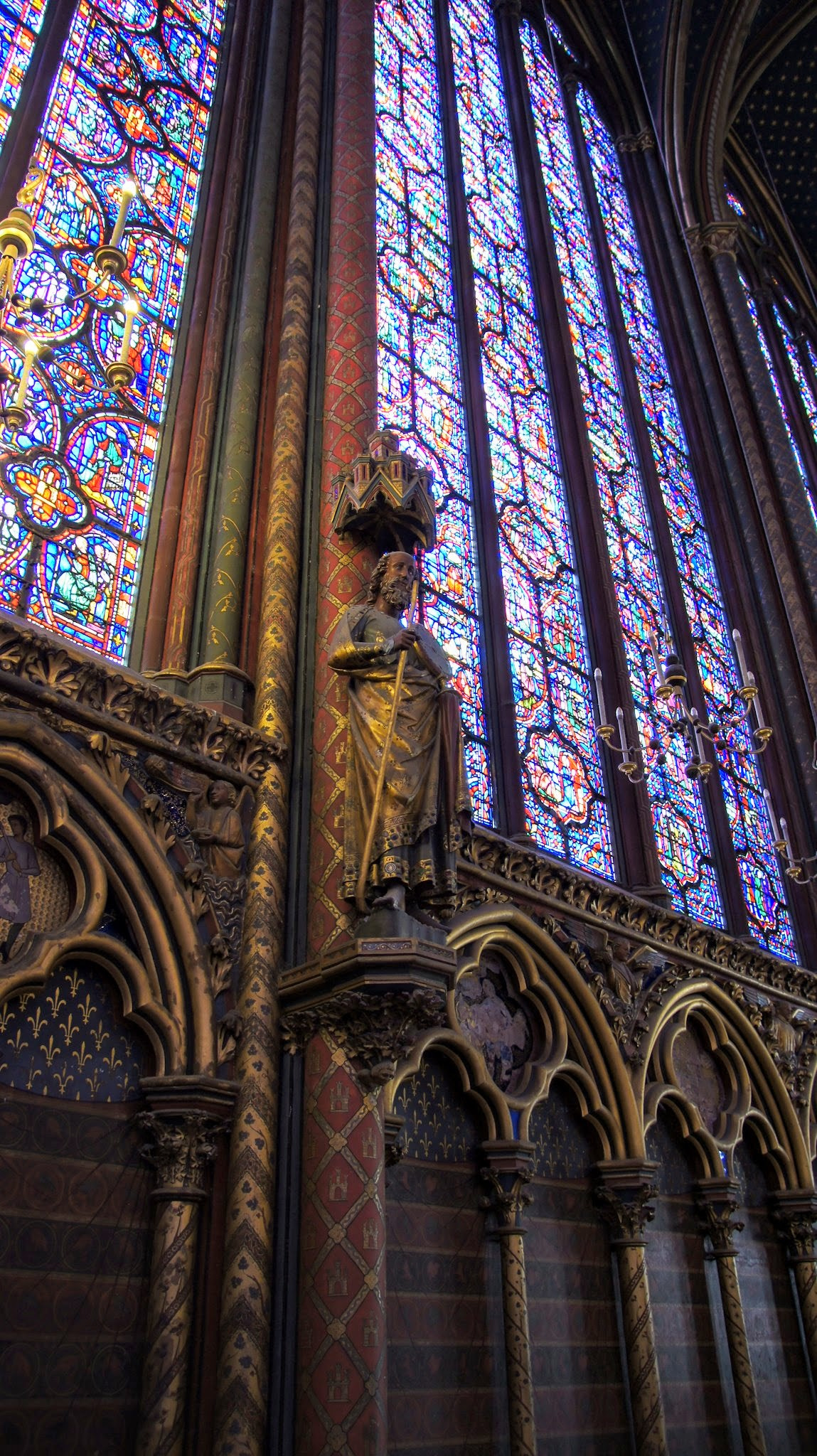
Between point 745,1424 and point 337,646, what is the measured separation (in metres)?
5.68

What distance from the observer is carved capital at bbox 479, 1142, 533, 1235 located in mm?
6371

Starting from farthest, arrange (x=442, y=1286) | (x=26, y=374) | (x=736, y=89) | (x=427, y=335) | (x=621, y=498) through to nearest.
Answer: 1. (x=736, y=89)
2. (x=621, y=498)
3. (x=427, y=335)
4. (x=442, y=1286)
5. (x=26, y=374)

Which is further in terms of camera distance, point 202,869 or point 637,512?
point 637,512

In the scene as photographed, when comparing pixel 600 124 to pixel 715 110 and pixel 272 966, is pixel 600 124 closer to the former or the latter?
pixel 715 110

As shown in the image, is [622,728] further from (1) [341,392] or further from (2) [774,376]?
(2) [774,376]

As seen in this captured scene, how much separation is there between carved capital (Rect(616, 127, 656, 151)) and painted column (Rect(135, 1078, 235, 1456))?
15.0 meters

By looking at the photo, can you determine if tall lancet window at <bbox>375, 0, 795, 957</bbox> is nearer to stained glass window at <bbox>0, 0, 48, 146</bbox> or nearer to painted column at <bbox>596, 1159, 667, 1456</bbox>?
painted column at <bbox>596, 1159, 667, 1456</bbox>

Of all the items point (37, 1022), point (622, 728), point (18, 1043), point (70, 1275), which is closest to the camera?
point (70, 1275)

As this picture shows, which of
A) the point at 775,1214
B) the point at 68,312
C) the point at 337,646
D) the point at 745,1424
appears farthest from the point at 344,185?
the point at 745,1424

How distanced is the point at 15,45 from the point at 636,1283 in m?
8.76

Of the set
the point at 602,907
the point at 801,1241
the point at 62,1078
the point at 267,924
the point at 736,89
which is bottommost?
the point at 62,1078

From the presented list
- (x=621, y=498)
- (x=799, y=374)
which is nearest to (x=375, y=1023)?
(x=621, y=498)

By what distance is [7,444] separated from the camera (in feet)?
20.2

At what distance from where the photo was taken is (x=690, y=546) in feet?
42.3
